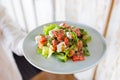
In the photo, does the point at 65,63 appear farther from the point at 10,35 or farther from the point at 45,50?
the point at 10,35

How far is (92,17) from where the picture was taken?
79cm

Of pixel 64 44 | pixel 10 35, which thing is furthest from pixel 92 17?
pixel 10 35

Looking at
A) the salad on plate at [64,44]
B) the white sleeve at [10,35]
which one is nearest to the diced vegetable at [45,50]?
the salad on plate at [64,44]

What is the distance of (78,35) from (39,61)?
0.55ft

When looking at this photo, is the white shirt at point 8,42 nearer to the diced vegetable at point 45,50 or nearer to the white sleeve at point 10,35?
the white sleeve at point 10,35

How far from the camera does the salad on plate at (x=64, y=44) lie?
1.90ft

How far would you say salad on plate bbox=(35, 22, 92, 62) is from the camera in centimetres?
58

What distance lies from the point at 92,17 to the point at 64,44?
279 millimetres

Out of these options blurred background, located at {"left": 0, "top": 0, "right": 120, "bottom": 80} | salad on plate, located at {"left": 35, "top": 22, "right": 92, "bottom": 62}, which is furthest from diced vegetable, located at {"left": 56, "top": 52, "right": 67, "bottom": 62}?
blurred background, located at {"left": 0, "top": 0, "right": 120, "bottom": 80}

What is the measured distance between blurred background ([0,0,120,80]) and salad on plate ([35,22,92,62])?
147 millimetres

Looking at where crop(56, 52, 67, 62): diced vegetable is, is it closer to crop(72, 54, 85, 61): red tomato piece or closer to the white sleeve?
crop(72, 54, 85, 61): red tomato piece

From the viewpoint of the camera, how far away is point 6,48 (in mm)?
901

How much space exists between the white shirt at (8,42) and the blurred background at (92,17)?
10.2 inches

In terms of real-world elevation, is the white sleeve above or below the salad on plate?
below
